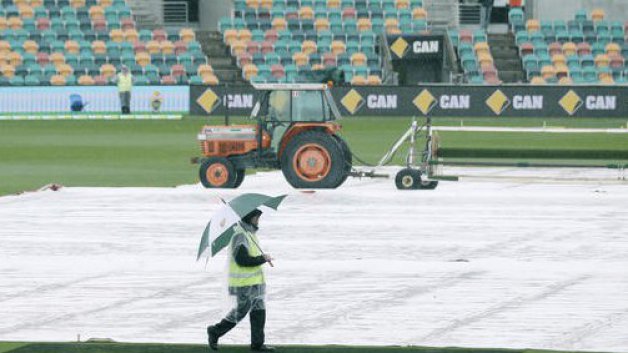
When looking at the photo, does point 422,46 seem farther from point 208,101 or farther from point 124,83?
point 124,83

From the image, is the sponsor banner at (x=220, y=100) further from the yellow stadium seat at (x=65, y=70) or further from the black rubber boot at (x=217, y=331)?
the black rubber boot at (x=217, y=331)

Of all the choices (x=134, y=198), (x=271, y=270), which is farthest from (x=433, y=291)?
(x=134, y=198)

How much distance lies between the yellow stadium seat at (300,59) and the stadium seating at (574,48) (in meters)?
8.18

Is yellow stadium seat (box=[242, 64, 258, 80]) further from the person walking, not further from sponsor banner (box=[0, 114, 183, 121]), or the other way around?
the person walking

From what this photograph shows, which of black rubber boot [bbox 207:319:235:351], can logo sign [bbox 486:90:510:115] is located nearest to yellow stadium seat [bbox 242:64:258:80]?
can logo sign [bbox 486:90:510:115]

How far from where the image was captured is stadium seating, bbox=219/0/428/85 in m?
55.3

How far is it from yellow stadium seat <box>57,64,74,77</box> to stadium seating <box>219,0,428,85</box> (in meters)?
6.19

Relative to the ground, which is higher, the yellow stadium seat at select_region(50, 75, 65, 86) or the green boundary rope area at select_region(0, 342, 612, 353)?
→ the green boundary rope area at select_region(0, 342, 612, 353)

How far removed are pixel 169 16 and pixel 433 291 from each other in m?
49.9

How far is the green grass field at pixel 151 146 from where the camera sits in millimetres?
27062

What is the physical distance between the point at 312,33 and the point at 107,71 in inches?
332

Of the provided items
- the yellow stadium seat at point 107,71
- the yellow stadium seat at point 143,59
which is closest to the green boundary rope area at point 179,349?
the yellow stadium seat at point 107,71

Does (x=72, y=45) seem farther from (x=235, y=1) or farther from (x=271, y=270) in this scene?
(x=271, y=270)

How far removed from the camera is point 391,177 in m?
27.4
